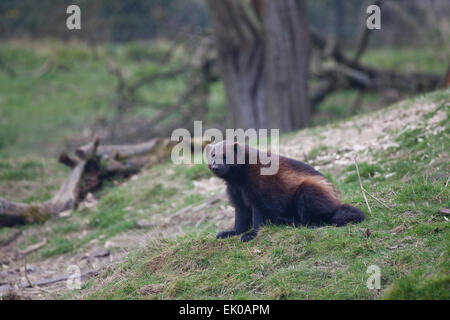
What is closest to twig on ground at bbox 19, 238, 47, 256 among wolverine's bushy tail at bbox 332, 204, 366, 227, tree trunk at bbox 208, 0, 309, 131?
wolverine's bushy tail at bbox 332, 204, 366, 227

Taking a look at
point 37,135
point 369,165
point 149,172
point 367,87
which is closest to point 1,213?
point 149,172

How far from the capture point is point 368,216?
528 centimetres

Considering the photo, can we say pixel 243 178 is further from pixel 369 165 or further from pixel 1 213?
pixel 1 213

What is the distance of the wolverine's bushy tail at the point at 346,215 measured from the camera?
5.11 m

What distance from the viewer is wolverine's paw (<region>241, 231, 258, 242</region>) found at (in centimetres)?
522

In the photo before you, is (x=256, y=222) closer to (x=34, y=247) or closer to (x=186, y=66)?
(x=34, y=247)

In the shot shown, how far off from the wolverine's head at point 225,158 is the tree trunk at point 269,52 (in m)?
6.61

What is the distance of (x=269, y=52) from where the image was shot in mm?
11680

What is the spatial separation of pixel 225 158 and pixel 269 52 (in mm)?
6889

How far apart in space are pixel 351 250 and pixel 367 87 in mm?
11347

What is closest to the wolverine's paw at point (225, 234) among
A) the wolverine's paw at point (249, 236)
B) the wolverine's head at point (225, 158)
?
the wolverine's paw at point (249, 236)

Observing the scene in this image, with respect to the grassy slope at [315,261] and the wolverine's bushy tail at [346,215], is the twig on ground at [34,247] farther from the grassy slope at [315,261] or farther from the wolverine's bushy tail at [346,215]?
the wolverine's bushy tail at [346,215]

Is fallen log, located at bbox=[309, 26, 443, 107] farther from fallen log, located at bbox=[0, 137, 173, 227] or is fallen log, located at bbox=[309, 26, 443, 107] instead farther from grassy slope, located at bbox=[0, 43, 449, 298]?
fallen log, located at bbox=[0, 137, 173, 227]

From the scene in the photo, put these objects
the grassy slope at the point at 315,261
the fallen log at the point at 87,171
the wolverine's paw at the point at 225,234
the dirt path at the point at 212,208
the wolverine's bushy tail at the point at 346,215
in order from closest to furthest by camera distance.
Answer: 1. the grassy slope at the point at 315,261
2. the wolverine's bushy tail at the point at 346,215
3. the wolverine's paw at the point at 225,234
4. the dirt path at the point at 212,208
5. the fallen log at the point at 87,171
